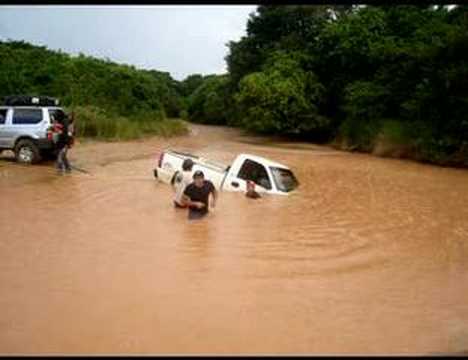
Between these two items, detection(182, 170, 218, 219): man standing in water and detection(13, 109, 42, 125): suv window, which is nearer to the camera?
detection(182, 170, 218, 219): man standing in water

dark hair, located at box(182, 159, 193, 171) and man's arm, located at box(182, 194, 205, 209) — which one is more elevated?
dark hair, located at box(182, 159, 193, 171)

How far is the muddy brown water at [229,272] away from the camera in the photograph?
6.94m

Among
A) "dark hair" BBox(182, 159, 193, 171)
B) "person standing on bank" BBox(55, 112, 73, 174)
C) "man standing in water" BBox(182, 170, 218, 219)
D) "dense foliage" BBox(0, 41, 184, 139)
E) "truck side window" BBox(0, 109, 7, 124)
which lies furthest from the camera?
"dense foliage" BBox(0, 41, 184, 139)

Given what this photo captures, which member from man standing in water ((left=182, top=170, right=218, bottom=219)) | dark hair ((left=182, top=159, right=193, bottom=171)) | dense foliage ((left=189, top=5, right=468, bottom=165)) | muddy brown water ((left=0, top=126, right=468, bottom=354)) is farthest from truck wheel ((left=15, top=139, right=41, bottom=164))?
dense foliage ((left=189, top=5, right=468, bottom=165))

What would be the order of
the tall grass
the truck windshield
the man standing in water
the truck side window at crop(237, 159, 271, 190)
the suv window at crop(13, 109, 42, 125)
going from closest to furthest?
the man standing in water < the truck side window at crop(237, 159, 271, 190) < the truck windshield < the suv window at crop(13, 109, 42, 125) < the tall grass

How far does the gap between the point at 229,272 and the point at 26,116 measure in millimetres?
13052

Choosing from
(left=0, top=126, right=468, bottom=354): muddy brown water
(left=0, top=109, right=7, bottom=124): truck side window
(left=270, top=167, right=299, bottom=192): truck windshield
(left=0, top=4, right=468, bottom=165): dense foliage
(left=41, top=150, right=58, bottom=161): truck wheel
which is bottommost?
(left=0, top=126, right=468, bottom=354): muddy brown water

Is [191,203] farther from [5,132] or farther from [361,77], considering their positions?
[361,77]

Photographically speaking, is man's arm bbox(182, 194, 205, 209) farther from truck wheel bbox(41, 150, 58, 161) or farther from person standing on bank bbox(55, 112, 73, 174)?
truck wheel bbox(41, 150, 58, 161)

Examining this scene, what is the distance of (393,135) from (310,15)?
1661 cm

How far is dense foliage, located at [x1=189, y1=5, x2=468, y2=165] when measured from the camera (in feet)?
88.6

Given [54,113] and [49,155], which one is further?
[49,155]

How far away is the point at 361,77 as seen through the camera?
37844 mm

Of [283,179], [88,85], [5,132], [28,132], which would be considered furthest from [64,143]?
[88,85]
